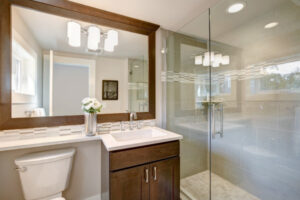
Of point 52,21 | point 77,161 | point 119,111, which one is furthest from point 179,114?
point 52,21

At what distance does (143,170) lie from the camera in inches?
45.3

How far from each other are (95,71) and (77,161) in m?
1.01

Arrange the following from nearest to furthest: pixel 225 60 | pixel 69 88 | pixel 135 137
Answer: pixel 69 88, pixel 135 137, pixel 225 60

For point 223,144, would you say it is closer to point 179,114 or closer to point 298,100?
point 179,114

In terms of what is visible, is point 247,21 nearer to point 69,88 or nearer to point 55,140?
point 69,88

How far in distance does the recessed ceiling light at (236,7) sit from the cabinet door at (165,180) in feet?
5.85

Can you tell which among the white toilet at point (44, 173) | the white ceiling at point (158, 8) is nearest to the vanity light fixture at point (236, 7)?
the white ceiling at point (158, 8)

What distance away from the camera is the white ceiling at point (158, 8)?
134 cm

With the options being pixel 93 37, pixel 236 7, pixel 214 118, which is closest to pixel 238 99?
pixel 214 118

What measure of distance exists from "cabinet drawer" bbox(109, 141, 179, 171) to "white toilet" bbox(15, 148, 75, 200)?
0.51 meters

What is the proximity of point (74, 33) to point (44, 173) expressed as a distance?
1384 millimetres

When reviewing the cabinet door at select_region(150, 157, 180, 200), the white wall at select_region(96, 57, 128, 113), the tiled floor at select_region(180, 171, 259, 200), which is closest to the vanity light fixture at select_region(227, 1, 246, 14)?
the white wall at select_region(96, 57, 128, 113)

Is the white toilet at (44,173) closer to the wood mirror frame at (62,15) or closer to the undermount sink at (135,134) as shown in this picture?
the wood mirror frame at (62,15)

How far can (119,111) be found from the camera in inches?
63.6
